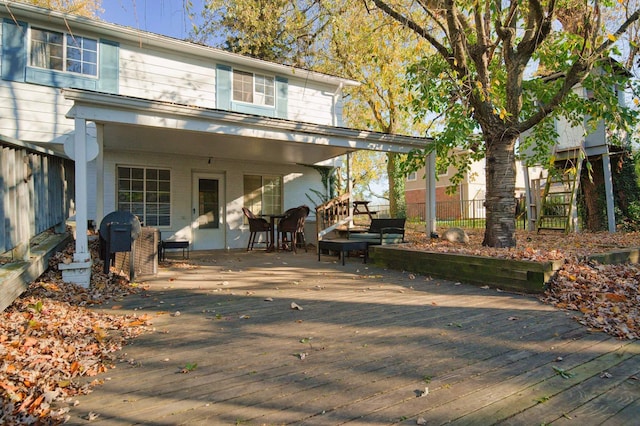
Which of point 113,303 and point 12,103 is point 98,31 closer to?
point 12,103

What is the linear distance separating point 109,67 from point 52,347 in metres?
7.58

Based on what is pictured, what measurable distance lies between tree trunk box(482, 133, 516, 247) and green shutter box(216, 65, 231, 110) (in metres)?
6.52

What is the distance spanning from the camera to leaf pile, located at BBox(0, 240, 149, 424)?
2.05m

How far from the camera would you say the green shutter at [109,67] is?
835 cm

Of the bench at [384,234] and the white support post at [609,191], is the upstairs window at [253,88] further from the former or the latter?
the white support post at [609,191]

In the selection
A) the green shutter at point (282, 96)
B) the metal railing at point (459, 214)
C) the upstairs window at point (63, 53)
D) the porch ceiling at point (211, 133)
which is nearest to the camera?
the porch ceiling at point (211, 133)

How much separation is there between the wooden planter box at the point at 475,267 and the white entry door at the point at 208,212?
16.9 feet

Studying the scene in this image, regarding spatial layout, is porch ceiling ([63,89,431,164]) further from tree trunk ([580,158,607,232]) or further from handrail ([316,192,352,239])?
tree trunk ([580,158,607,232])

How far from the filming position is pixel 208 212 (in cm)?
1038

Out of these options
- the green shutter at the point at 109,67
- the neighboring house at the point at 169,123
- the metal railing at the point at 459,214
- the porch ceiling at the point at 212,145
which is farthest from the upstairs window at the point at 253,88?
the metal railing at the point at 459,214

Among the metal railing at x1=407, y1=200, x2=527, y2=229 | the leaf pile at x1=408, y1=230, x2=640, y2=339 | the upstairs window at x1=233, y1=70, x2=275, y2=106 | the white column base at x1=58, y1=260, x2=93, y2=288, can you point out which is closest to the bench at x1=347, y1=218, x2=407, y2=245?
the leaf pile at x1=408, y1=230, x2=640, y2=339

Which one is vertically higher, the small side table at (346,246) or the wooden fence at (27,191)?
the wooden fence at (27,191)

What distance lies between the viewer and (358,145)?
27.1 feet

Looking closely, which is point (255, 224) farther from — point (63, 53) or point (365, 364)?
point (365, 364)
